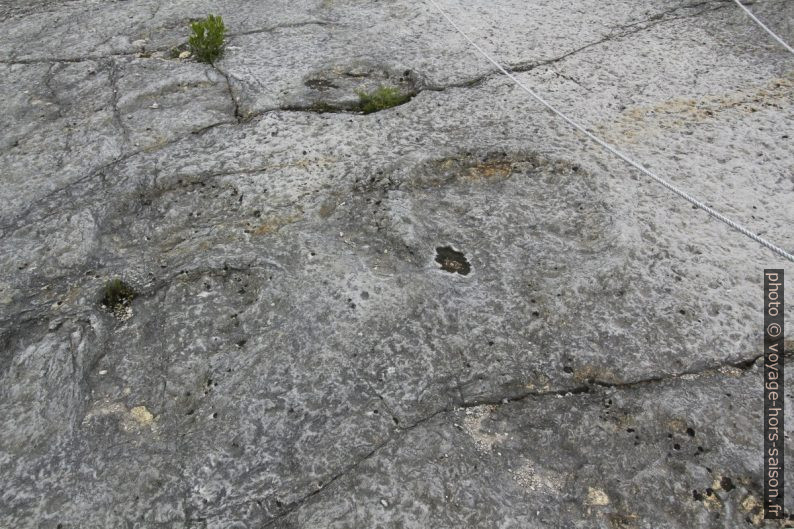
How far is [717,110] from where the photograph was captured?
3006 mm

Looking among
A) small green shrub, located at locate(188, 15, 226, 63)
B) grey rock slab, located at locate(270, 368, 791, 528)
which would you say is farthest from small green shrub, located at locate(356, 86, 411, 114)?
grey rock slab, located at locate(270, 368, 791, 528)

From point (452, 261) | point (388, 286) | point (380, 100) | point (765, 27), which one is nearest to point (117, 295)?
point (388, 286)

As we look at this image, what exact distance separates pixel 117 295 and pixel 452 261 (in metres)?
1.15

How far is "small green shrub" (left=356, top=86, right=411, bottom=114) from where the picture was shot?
9.98 ft

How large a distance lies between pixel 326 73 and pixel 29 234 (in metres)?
1.59

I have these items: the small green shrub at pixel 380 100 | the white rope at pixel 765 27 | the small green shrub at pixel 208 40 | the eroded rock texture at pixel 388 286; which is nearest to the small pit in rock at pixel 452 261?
the eroded rock texture at pixel 388 286

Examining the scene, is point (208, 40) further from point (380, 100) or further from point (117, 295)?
point (117, 295)

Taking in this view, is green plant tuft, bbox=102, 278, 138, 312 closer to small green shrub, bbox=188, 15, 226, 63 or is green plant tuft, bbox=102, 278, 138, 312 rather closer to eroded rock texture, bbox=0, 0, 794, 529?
eroded rock texture, bbox=0, 0, 794, 529

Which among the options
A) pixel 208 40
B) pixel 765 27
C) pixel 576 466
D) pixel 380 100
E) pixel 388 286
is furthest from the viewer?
pixel 765 27

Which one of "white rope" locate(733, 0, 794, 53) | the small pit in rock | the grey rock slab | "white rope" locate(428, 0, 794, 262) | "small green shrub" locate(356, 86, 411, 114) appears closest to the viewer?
the grey rock slab

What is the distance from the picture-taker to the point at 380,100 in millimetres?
3055

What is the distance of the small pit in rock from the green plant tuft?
1057 mm

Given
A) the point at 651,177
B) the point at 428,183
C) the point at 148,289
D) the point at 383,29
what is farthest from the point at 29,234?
the point at 651,177

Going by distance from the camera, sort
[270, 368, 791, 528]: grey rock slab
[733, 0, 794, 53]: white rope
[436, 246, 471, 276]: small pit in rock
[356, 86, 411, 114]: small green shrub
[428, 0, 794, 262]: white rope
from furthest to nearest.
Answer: [733, 0, 794, 53]: white rope
[356, 86, 411, 114]: small green shrub
[436, 246, 471, 276]: small pit in rock
[428, 0, 794, 262]: white rope
[270, 368, 791, 528]: grey rock slab
